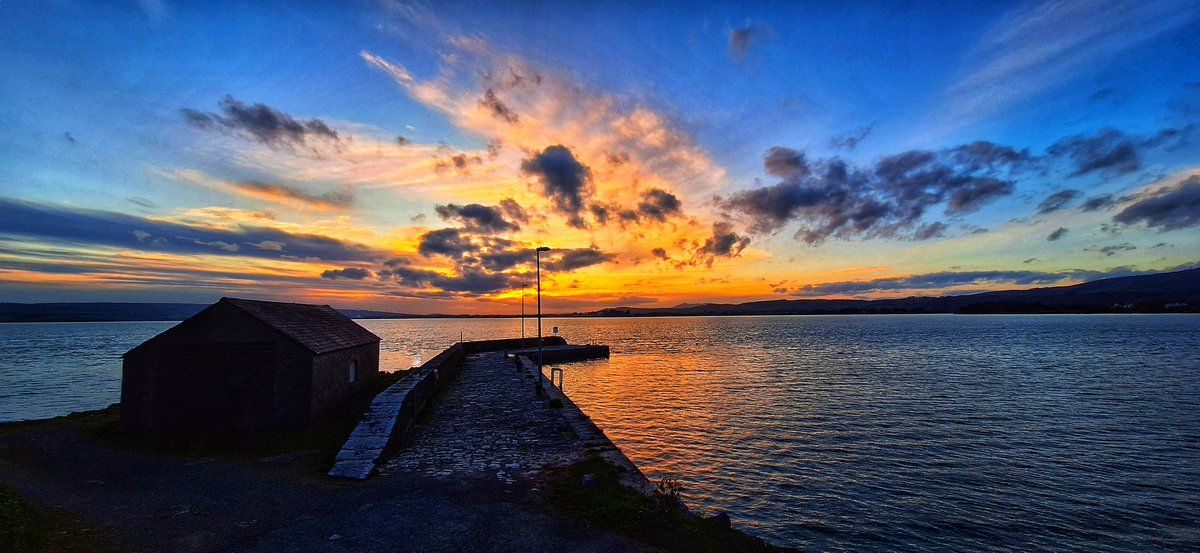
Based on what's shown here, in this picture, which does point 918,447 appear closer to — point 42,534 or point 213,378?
point 42,534

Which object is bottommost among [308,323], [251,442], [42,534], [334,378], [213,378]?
[251,442]

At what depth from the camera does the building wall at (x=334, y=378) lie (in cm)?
1777

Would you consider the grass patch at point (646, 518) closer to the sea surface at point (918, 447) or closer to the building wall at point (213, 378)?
the sea surface at point (918, 447)

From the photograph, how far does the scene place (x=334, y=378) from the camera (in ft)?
65.5

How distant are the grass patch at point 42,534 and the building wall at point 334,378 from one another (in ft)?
25.1

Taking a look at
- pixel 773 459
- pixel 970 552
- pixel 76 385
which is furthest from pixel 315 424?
pixel 76 385

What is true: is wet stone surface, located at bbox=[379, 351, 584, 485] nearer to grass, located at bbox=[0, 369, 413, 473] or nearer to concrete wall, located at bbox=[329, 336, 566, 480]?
concrete wall, located at bbox=[329, 336, 566, 480]

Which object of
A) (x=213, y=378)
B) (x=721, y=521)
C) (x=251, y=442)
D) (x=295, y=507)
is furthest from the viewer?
(x=213, y=378)

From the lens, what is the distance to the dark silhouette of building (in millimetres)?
16625

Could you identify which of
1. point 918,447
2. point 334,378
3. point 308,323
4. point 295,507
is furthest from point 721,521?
point 308,323

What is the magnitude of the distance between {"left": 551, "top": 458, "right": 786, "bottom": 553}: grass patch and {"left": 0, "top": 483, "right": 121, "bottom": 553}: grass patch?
773cm

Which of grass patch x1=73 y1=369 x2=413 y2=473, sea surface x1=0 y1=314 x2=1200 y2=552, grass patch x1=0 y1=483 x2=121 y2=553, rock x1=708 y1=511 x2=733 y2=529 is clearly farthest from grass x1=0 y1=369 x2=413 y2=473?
sea surface x1=0 y1=314 x2=1200 y2=552

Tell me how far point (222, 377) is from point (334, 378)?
3769mm

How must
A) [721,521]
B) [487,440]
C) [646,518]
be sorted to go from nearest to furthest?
[721,521] < [646,518] < [487,440]
